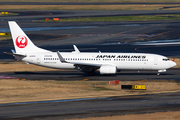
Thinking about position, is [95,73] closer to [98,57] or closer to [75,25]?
[98,57]

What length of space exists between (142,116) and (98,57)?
2655cm

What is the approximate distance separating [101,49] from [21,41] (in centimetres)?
2911

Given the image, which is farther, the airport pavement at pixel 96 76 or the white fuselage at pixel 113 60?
the white fuselage at pixel 113 60

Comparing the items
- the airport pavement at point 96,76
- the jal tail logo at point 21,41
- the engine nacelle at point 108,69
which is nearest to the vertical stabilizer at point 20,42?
the jal tail logo at point 21,41

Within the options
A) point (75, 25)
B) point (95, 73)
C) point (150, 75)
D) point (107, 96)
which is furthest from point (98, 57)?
point (75, 25)

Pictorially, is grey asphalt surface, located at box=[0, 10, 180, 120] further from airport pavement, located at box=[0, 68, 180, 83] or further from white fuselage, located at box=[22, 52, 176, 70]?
white fuselage, located at box=[22, 52, 176, 70]

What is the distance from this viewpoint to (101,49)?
8369 cm

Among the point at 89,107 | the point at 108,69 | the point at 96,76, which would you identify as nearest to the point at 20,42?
the point at 96,76

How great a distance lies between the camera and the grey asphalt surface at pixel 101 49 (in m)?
33.4

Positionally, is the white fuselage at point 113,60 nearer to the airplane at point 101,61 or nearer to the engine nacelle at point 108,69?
the airplane at point 101,61

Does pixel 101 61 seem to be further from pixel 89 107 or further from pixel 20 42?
pixel 89 107

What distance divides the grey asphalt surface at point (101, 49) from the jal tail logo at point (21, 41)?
5.23 metres

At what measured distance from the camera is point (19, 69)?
209 feet

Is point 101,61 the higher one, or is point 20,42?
point 20,42
